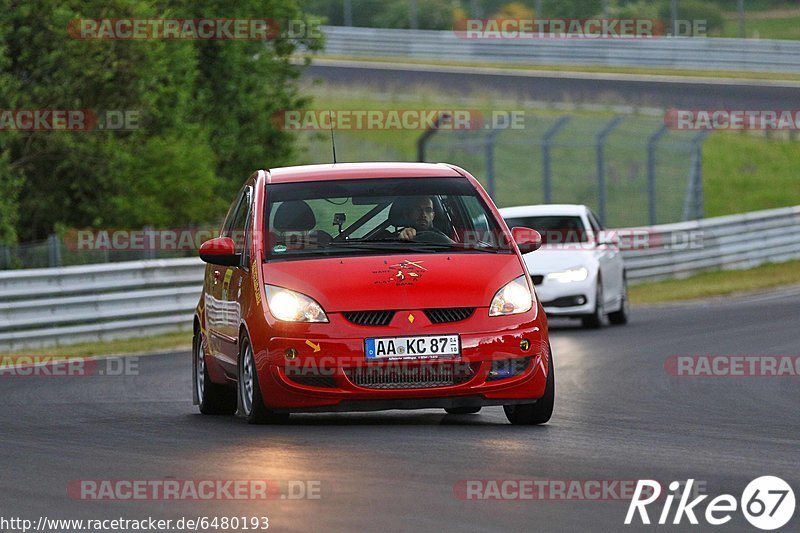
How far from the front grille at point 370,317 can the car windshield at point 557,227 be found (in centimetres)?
1236

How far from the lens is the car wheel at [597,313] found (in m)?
21.2

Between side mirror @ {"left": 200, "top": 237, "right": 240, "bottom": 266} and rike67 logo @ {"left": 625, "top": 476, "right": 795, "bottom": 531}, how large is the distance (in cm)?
397

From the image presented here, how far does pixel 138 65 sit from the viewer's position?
26.4 m

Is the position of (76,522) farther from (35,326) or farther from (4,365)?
(35,326)

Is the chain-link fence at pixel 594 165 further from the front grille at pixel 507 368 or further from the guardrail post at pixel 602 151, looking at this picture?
the front grille at pixel 507 368

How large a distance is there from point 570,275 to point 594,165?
17942 mm

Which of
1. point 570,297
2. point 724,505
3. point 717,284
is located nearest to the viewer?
point 724,505

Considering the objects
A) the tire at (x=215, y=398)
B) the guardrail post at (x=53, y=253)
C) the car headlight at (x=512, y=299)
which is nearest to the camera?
the car headlight at (x=512, y=299)

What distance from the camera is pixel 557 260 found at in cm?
2142

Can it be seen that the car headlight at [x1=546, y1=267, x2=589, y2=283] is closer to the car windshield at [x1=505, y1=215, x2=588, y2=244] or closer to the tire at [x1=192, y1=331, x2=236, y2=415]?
the car windshield at [x1=505, y1=215, x2=588, y2=244]

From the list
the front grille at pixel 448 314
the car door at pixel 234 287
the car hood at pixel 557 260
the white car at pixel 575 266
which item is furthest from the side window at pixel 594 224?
the front grille at pixel 448 314

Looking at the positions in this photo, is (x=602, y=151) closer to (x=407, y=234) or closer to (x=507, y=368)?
(x=407, y=234)

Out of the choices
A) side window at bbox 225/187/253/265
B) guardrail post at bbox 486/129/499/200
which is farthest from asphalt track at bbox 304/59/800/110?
side window at bbox 225/187/253/265

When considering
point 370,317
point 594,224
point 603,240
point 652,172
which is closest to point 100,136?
point 594,224
